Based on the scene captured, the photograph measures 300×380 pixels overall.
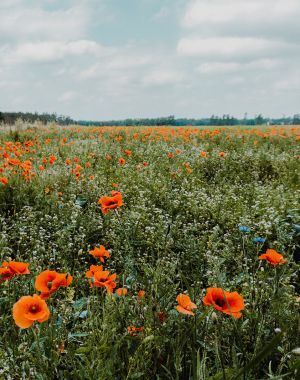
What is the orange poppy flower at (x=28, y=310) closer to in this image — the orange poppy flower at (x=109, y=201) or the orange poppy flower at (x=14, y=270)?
the orange poppy flower at (x=14, y=270)

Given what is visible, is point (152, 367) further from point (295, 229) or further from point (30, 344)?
point (295, 229)

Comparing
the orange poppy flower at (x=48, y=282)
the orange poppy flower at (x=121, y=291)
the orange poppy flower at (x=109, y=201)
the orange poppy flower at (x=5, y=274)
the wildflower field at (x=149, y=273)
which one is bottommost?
the wildflower field at (x=149, y=273)

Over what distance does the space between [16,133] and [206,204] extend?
9126mm

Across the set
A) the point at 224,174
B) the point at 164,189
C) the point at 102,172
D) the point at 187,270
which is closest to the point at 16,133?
the point at 102,172

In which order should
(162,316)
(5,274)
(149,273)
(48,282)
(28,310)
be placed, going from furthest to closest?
(149,273) < (162,316) < (5,274) < (48,282) < (28,310)

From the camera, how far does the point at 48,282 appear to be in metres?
1.42

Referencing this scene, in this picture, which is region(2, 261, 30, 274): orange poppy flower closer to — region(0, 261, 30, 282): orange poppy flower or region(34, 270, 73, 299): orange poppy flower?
region(0, 261, 30, 282): orange poppy flower

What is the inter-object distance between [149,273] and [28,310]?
1288 mm

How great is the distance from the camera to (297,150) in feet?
29.5

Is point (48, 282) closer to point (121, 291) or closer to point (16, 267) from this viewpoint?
point (16, 267)

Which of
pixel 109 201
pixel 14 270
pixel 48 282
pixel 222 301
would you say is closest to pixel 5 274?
pixel 14 270

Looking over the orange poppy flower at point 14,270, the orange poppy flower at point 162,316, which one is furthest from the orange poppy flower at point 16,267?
the orange poppy flower at point 162,316

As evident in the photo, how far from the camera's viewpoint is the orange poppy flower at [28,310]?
123 cm

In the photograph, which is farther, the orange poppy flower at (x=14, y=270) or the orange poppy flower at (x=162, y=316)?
the orange poppy flower at (x=162, y=316)
